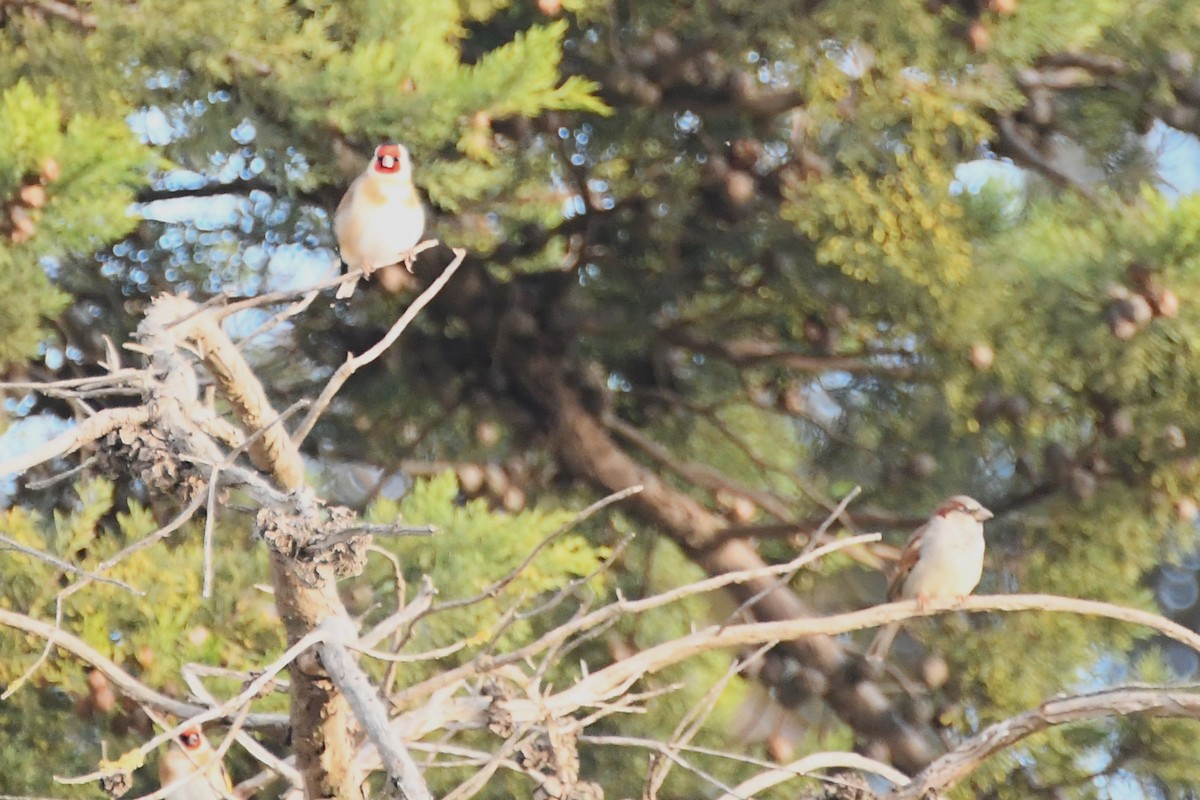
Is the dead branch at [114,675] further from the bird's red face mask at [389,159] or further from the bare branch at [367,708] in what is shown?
the bird's red face mask at [389,159]

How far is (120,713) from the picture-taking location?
2900 millimetres

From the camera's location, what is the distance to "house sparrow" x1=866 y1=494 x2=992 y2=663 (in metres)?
3.36

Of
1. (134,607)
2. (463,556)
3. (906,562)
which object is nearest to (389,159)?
(463,556)

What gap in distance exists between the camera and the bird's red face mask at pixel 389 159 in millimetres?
2783

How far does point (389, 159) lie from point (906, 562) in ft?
4.23

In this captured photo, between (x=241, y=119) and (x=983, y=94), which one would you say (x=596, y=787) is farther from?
(x=983, y=94)

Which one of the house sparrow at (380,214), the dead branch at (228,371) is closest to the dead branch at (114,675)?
the dead branch at (228,371)

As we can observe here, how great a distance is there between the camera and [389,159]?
285cm

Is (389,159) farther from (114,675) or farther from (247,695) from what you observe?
(247,695)

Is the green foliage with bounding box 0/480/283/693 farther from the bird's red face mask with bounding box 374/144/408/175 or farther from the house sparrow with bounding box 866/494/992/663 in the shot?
the house sparrow with bounding box 866/494/992/663

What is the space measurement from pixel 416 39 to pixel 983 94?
1.07 meters

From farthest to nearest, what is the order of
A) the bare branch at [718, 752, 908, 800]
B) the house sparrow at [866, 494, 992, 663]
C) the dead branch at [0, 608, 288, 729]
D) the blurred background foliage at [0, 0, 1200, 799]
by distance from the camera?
the house sparrow at [866, 494, 992, 663], the blurred background foliage at [0, 0, 1200, 799], the bare branch at [718, 752, 908, 800], the dead branch at [0, 608, 288, 729]

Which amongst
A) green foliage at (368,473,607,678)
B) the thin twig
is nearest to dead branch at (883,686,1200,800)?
the thin twig

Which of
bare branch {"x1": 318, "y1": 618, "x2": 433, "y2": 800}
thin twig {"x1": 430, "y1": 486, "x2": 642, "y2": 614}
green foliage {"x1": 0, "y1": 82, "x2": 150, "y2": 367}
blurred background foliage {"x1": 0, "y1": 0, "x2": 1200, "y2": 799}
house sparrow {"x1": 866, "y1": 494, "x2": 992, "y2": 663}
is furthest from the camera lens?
house sparrow {"x1": 866, "y1": 494, "x2": 992, "y2": 663}
